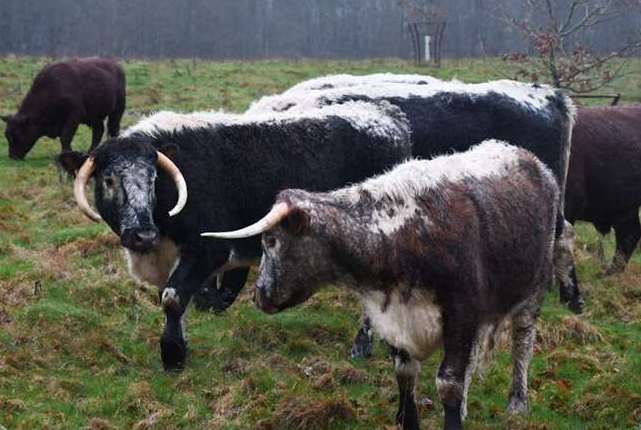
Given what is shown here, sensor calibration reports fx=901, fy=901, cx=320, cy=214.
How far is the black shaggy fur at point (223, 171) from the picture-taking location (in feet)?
20.7

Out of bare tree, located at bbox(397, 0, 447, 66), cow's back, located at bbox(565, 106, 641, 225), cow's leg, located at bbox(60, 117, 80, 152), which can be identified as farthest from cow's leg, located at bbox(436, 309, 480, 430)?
bare tree, located at bbox(397, 0, 447, 66)

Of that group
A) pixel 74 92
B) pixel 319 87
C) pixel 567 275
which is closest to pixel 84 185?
pixel 319 87

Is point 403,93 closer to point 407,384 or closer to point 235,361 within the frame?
point 235,361

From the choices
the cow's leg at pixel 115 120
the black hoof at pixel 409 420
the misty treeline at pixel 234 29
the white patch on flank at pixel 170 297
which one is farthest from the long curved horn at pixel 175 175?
the misty treeline at pixel 234 29

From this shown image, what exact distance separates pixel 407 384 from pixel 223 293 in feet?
9.13

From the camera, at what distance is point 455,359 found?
482 cm

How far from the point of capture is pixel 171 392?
6055 millimetres

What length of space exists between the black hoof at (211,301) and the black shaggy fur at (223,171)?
104cm

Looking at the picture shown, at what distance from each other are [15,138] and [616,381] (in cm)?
1164

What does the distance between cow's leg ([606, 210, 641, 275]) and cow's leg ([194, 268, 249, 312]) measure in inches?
147

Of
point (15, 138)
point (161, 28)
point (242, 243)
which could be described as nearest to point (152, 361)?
point (242, 243)

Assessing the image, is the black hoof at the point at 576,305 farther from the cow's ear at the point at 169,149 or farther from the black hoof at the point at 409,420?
the cow's ear at the point at 169,149

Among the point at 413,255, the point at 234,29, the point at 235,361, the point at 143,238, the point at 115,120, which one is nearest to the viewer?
the point at 413,255

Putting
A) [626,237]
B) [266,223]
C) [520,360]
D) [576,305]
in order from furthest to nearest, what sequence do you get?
[626,237], [576,305], [520,360], [266,223]
